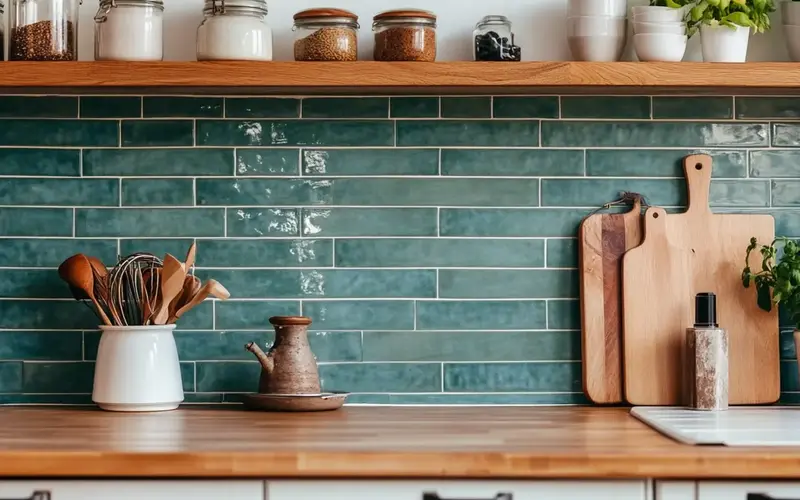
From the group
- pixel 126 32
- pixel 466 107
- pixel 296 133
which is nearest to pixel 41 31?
pixel 126 32

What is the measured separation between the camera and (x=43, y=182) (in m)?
2.42

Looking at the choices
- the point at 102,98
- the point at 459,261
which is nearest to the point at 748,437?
the point at 459,261

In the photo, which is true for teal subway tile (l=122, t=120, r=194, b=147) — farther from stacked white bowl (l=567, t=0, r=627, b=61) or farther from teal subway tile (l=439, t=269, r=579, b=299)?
stacked white bowl (l=567, t=0, r=627, b=61)

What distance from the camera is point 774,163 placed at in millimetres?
2443

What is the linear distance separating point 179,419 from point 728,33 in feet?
4.83

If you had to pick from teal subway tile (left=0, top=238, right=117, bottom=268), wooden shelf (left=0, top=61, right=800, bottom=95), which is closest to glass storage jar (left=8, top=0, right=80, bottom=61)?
wooden shelf (left=0, top=61, right=800, bottom=95)

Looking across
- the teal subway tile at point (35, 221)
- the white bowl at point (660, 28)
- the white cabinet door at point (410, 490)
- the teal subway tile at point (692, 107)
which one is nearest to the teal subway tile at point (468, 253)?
the teal subway tile at point (692, 107)

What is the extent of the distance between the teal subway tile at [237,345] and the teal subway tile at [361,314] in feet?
0.10

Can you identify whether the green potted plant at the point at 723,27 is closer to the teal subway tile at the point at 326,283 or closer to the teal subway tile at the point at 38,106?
the teal subway tile at the point at 326,283

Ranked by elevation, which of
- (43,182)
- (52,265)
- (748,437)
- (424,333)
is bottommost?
(748,437)

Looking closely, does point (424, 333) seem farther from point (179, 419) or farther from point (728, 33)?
point (728, 33)

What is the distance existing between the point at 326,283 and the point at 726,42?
1.07 meters

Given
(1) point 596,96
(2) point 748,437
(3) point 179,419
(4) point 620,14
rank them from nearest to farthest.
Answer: (2) point 748,437, (3) point 179,419, (4) point 620,14, (1) point 596,96

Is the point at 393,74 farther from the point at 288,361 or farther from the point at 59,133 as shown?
the point at 59,133
